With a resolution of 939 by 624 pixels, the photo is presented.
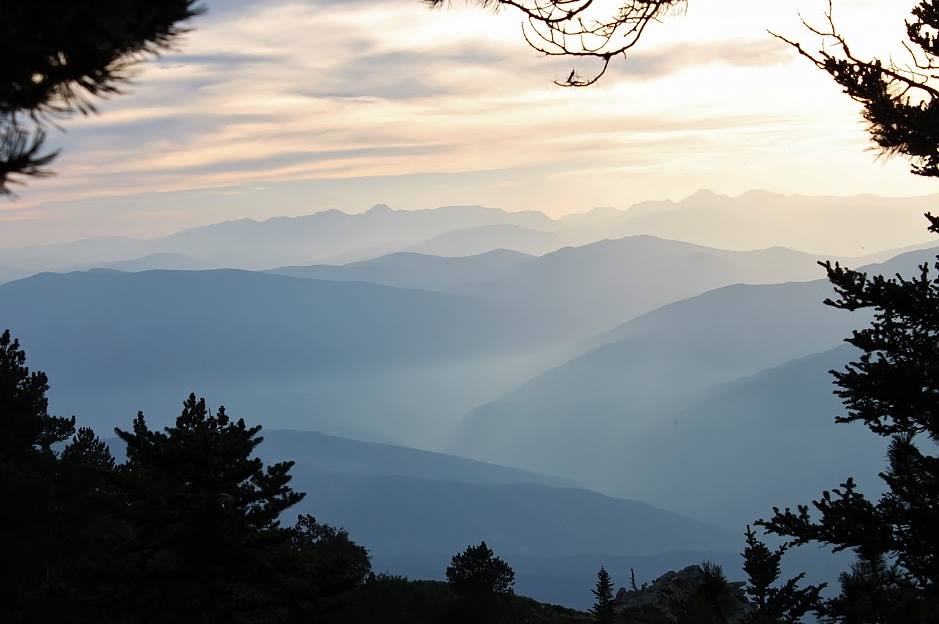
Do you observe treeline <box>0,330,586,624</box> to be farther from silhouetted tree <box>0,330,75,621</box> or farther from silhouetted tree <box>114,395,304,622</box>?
silhouetted tree <box>0,330,75,621</box>

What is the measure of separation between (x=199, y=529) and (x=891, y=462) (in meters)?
13.6

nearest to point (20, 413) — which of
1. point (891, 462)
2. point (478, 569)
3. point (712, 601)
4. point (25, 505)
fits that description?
point (25, 505)

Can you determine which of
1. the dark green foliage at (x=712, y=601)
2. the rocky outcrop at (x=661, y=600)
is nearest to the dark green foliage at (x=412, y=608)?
the rocky outcrop at (x=661, y=600)

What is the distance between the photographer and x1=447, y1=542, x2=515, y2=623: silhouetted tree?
96.4 ft

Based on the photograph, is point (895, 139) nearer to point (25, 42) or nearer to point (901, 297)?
point (901, 297)

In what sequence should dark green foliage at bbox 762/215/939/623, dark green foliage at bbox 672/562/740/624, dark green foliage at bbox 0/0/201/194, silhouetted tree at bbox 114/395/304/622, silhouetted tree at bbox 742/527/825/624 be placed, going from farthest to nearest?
1. silhouetted tree at bbox 114/395/304/622
2. silhouetted tree at bbox 742/527/825/624
3. dark green foliage at bbox 762/215/939/623
4. dark green foliage at bbox 672/562/740/624
5. dark green foliage at bbox 0/0/201/194

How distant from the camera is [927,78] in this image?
13.6 meters

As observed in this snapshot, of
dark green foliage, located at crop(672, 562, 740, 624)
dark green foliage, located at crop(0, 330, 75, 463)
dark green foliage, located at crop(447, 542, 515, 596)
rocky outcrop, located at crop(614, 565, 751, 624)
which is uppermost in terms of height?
dark green foliage, located at crop(0, 330, 75, 463)

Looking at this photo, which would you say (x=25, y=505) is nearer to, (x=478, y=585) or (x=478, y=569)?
(x=478, y=585)

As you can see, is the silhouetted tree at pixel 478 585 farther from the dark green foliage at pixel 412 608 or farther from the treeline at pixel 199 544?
the treeline at pixel 199 544

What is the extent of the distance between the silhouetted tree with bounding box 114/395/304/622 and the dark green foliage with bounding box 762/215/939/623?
10.7m

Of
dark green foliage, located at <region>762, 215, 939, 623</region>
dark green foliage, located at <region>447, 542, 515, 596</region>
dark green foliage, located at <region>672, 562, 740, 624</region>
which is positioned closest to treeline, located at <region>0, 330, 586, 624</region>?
dark green foliage, located at <region>672, 562, 740, 624</region>

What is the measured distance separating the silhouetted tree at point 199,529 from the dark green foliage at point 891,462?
10.7m

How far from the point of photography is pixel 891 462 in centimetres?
1502
